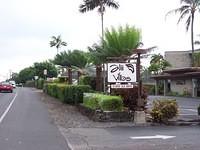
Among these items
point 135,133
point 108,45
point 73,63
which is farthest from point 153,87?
point 135,133

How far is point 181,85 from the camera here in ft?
186

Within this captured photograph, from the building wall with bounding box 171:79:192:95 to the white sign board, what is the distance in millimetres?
33970

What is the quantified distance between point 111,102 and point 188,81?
3613 centimetres

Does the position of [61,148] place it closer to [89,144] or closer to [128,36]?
[89,144]

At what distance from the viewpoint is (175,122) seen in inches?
748

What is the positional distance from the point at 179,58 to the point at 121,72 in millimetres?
52521

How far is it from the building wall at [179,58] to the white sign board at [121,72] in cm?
5078

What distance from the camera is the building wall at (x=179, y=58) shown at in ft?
234

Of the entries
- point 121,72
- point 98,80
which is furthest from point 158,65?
point 121,72

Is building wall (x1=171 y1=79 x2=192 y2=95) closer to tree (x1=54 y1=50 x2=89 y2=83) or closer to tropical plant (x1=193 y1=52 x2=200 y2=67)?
tropical plant (x1=193 y1=52 x2=200 y2=67)

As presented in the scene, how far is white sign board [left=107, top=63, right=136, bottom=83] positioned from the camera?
2103 cm

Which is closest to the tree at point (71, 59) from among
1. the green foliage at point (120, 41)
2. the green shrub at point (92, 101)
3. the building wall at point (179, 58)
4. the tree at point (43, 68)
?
the building wall at point (179, 58)

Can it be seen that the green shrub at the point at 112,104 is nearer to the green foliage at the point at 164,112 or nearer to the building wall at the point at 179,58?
the green foliage at the point at 164,112

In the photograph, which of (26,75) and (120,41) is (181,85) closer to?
(120,41)
